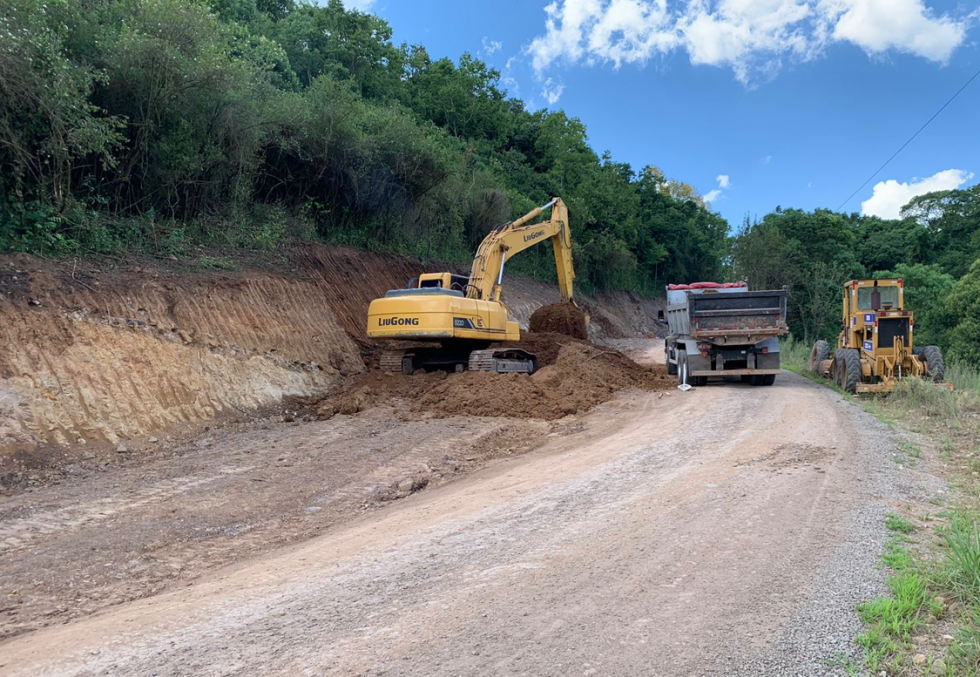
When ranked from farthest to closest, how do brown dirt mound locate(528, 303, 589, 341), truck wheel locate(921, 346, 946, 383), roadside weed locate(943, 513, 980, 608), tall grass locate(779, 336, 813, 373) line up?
tall grass locate(779, 336, 813, 373) < brown dirt mound locate(528, 303, 589, 341) < truck wheel locate(921, 346, 946, 383) < roadside weed locate(943, 513, 980, 608)

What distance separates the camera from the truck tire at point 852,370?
1363 centimetres

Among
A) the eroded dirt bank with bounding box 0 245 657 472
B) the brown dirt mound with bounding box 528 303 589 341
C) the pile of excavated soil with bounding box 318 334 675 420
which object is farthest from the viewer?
the brown dirt mound with bounding box 528 303 589 341

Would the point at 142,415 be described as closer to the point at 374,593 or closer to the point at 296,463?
the point at 296,463

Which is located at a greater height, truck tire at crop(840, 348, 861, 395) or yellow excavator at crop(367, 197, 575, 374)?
yellow excavator at crop(367, 197, 575, 374)

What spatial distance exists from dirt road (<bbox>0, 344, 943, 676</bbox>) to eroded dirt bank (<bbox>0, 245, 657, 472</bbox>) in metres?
3.39

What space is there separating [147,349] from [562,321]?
477 inches

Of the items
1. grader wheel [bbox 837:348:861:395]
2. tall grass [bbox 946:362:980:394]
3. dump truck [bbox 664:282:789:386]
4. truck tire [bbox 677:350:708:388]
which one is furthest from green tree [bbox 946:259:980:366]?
truck tire [bbox 677:350:708:388]

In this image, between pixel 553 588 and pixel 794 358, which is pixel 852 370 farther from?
pixel 553 588

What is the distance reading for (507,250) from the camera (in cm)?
1595

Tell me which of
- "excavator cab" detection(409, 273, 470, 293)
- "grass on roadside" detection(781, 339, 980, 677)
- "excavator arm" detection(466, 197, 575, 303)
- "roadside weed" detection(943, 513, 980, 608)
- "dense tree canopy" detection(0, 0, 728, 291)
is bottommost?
"grass on roadside" detection(781, 339, 980, 677)

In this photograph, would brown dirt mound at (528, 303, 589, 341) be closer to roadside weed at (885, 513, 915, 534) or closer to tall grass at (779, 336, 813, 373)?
tall grass at (779, 336, 813, 373)

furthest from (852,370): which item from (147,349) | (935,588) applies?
(147,349)

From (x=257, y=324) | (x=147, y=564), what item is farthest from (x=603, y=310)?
(x=147, y=564)

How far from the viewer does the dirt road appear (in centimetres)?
337
